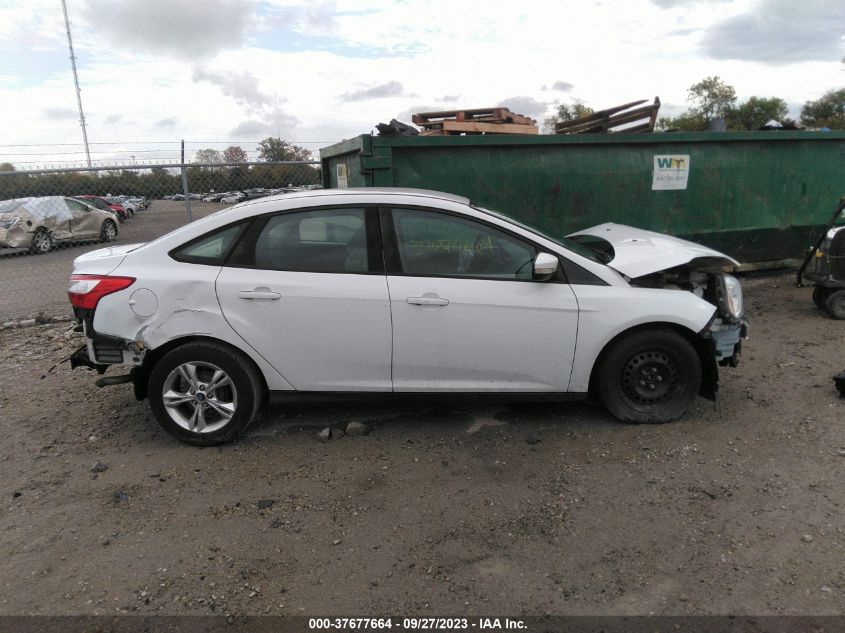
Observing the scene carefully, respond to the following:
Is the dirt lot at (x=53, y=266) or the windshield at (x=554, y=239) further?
the dirt lot at (x=53, y=266)

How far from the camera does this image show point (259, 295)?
3.77 metres

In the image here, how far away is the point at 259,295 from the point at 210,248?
464 millimetres

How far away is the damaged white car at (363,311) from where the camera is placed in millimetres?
3783

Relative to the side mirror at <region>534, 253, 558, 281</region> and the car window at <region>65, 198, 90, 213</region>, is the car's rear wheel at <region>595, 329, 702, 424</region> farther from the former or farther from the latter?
the car window at <region>65, 198, 90, 213</region>

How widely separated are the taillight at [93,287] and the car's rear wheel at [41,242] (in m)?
9.35

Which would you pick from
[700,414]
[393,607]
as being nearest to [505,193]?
[700,414]

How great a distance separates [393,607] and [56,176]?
8.43m

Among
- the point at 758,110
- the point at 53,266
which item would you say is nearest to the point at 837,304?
the point at 53,266

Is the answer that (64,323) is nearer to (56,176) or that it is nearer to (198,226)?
(56,176)

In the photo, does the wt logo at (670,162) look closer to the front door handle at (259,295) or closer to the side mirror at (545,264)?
the side mirror at (545,264)

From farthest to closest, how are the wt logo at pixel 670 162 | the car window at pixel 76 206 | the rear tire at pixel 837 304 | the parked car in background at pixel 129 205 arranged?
1. the car window at pixel 76 206
2. the parked car in background at pixel 129 205
3. the wt logo at pixel 670 162
4. the rear tire at pixel 837 304

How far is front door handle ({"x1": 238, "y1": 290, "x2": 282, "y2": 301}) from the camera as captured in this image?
377 cm

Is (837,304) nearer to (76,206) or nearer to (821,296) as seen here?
(821,296)

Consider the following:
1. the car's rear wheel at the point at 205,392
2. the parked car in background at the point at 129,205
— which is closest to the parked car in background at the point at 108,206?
the parked car in background at the point at 129,205
